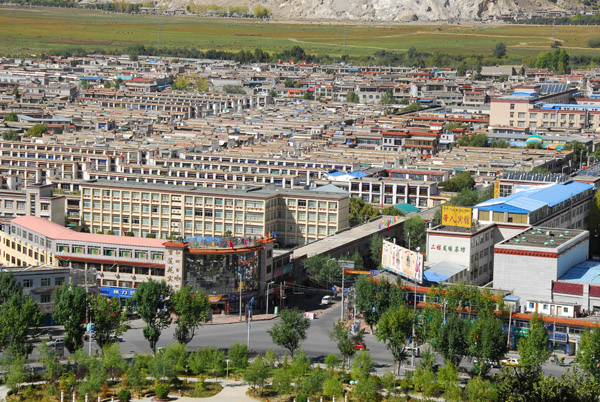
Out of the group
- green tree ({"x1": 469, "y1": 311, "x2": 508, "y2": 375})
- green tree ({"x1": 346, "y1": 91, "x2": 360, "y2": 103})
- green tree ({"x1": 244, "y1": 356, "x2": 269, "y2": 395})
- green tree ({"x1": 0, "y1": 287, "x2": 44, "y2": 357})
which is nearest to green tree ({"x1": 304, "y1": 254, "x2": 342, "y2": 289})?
green tree ({"x1": 469, "y1": 311, "x2": 508, "y2": 375})

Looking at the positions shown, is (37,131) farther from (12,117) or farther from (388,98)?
(388,98)

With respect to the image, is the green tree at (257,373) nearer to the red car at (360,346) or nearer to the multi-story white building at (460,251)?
the red car at (360,346)

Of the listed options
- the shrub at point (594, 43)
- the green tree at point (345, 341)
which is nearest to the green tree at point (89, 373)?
the green tree at point (345, 341)

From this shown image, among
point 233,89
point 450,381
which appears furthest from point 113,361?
point 233,89

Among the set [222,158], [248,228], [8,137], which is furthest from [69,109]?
[248,228]

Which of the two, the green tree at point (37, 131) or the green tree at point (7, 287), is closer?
the green tree at point (7, 287)

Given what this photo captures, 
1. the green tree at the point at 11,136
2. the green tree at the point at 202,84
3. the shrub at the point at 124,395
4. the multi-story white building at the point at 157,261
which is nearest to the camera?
the shrub at the point at 124,395
